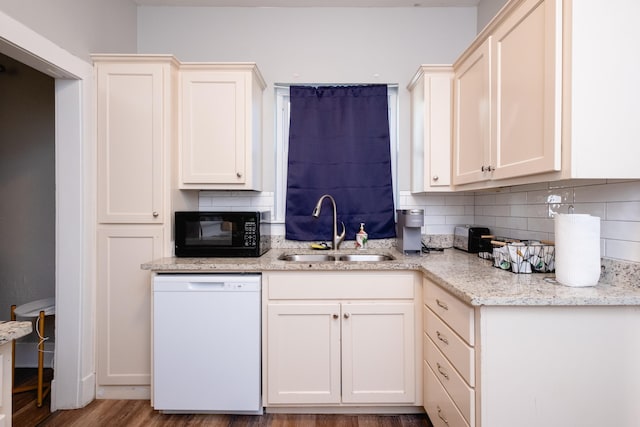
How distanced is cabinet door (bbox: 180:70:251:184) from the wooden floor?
4.65 ft

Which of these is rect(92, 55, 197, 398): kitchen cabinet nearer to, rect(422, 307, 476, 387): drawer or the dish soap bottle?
the dish soap bottle

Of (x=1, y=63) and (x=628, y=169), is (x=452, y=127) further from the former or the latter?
(x=1, y=63)

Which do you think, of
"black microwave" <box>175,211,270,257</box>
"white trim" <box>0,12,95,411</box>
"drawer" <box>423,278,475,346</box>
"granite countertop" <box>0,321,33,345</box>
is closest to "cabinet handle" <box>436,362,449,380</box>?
"drawer" <box>423,278,475,346</box>

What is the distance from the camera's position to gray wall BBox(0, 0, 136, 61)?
1719 mm

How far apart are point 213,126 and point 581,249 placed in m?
2.08

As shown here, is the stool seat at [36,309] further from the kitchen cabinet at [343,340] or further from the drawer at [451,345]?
the drawer at [451,345]

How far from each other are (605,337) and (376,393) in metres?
1.17

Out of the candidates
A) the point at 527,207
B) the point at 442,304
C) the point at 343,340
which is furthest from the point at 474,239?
the point at 343,340

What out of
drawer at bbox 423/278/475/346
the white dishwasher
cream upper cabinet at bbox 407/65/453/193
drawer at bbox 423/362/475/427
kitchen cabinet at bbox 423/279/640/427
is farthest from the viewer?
cream upper cabinet at bbox 407/65/453/193

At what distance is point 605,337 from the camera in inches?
47.9

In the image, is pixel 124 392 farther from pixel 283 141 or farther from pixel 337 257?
pixel 283 141

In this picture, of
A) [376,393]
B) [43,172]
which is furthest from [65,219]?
[376,393]

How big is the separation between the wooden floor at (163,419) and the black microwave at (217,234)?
938mm

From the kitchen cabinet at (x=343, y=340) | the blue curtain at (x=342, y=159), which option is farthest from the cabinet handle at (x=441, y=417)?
the blue curtain at (x=342, y=159)
